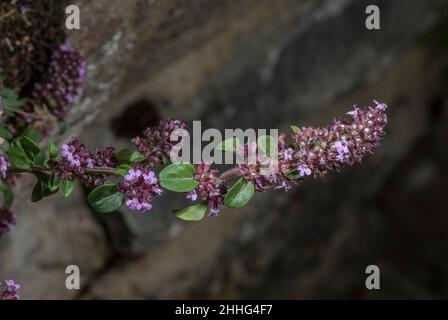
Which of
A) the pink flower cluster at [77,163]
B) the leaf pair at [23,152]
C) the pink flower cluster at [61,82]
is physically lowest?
the pink flower cluster at [77,163]

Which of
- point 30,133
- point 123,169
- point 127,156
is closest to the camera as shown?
point 123,169

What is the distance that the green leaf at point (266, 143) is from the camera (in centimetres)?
151

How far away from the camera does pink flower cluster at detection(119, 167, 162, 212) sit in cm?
148

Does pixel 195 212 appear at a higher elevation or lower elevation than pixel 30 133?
lower

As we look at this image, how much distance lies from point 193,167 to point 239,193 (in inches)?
4.5

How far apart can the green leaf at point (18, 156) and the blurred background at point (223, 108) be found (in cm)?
37

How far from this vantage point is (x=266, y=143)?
1.52m

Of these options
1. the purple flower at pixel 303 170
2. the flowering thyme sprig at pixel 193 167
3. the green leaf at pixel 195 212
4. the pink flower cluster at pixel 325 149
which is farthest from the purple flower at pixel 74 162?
the purple flower at pixel 303 170

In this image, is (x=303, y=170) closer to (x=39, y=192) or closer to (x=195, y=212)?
(x=195, y=212)

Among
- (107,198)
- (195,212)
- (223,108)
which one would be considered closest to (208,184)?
(195,212)

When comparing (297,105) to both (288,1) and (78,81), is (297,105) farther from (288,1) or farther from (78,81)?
(78,81)

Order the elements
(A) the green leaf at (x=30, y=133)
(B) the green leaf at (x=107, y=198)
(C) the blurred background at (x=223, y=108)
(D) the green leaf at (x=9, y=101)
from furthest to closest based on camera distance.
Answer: (C) the blurred background at (x=223, y=108) < (A) the green leaf at (x=30, y=133) < (D) the green leaf at (x=9, y=101) < (B) the green leaf at (x=107, y=198)

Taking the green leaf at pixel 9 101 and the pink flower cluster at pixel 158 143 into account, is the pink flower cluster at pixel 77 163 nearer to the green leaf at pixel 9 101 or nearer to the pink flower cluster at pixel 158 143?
the pink flower cluster at pixel 158 143

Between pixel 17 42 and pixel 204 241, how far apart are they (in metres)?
1.32
